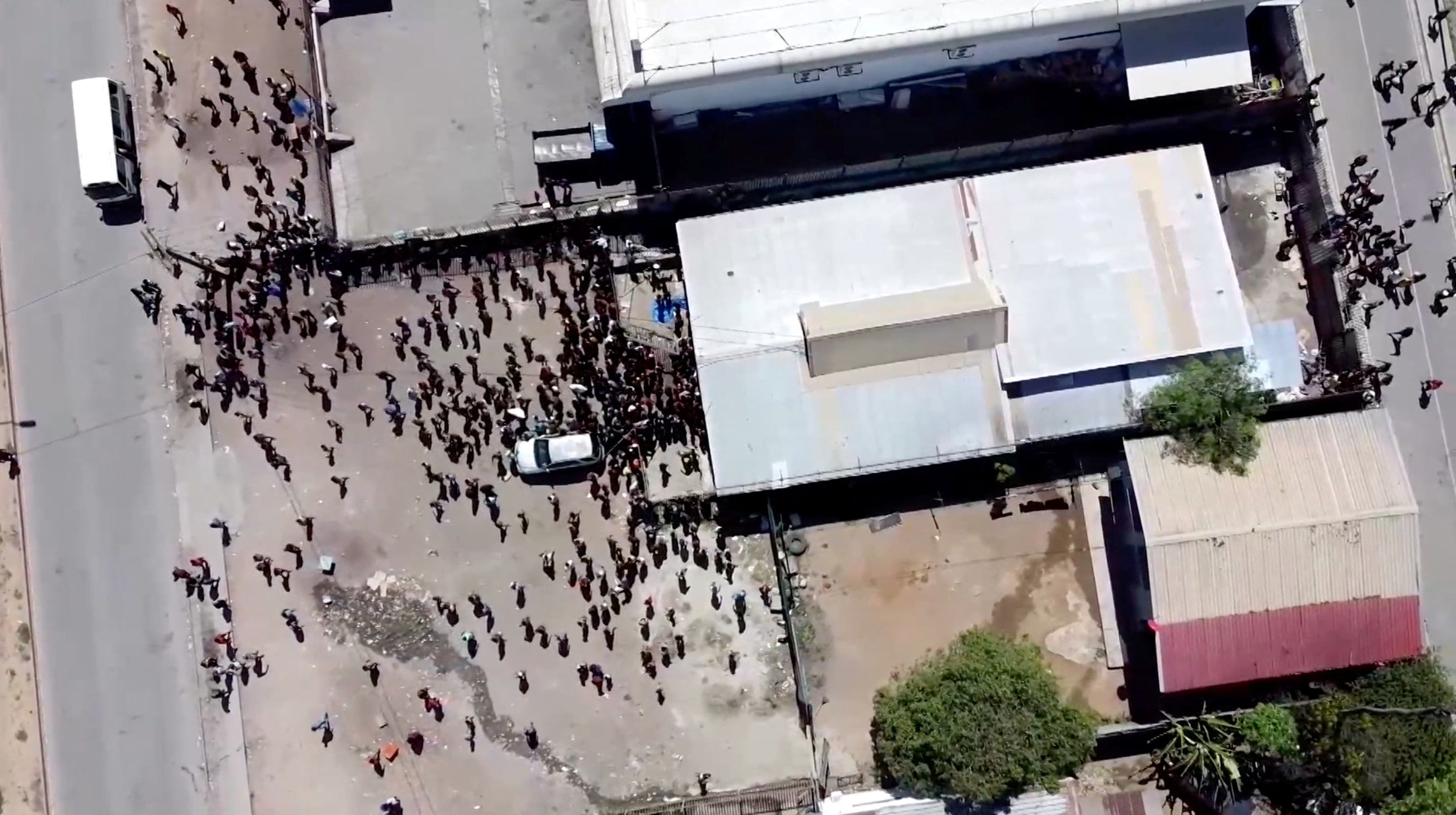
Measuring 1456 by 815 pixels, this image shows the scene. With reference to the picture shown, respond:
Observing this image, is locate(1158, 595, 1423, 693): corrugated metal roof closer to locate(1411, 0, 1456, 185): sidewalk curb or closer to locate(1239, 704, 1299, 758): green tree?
locate(1239, 704, 1299, 758): green tree

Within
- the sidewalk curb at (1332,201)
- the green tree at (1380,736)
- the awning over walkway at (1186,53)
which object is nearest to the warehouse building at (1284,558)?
the green tree at (1380,736)

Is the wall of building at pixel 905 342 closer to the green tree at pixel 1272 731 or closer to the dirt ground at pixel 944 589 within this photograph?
the dirt ground at pixel 944 589

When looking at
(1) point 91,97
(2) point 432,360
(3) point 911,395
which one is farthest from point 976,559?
(1) point 91,97

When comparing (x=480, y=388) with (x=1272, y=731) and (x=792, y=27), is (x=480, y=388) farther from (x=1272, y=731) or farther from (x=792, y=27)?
(x=1272, y=731)

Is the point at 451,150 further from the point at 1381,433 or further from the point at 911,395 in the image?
the point at 1381,433

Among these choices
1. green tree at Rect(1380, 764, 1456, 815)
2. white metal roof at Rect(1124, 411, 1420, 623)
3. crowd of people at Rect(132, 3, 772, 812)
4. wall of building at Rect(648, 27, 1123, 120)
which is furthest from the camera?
crowd of people at Rect(132, 3, 772, 812)

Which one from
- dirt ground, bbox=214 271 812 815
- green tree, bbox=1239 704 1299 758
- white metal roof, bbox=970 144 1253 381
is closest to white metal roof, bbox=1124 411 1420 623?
green tree, bbox=1239 704 1299 758
